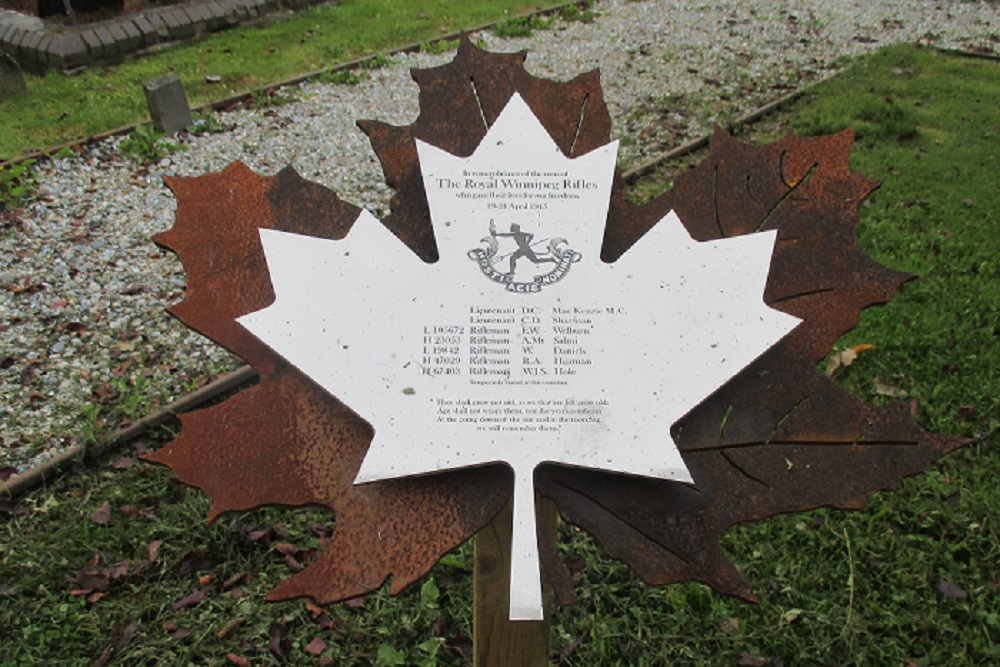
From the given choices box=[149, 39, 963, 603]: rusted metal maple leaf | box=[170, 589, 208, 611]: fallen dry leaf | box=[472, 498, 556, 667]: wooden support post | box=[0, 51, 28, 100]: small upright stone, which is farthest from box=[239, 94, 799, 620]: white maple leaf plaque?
box=[0, 51, 28, 100]: small upright stone

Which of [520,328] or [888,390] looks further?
[888,390]

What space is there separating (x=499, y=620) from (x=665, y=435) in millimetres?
742

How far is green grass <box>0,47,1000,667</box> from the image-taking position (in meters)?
2.88

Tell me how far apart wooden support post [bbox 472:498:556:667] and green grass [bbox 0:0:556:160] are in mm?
5084

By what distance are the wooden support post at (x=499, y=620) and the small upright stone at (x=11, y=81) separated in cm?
644

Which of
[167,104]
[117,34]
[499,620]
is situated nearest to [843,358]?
[499,620]

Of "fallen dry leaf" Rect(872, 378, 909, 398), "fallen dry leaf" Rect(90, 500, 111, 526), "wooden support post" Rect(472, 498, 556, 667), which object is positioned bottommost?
"fallen dry leaf" Rect(90, 500, 111, 526)

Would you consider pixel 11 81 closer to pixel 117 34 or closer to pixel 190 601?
pixel 117 34

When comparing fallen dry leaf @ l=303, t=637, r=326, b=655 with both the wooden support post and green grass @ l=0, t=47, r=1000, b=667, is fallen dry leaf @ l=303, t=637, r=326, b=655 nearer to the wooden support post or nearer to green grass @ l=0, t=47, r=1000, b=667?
green grass @ l=0, t=47, r=1000, b=667

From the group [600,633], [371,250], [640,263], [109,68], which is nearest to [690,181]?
[640,263]

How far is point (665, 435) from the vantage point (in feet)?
5.18

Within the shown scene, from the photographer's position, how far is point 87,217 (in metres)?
5.02

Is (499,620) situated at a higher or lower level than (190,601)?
higher

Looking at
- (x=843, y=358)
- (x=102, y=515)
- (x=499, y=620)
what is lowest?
(x=102, y=515)
